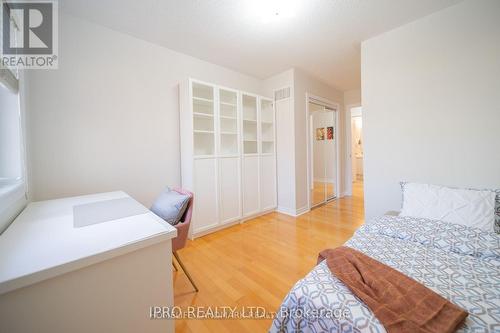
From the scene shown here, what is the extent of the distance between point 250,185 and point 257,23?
7.49ft

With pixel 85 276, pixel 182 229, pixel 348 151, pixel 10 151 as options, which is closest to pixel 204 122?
pixel 182 229

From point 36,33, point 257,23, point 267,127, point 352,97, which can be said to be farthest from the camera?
point 352,97

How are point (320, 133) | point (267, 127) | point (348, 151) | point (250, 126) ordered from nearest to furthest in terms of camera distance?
1. point (250, 126)
2. point (267, 127)
3. point (320, 133)
4. point (348, 151)

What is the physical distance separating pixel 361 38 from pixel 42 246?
3.49m

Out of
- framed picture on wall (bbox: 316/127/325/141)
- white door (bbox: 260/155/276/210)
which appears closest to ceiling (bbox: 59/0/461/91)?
framed picture on wall (bbox: 316/127/325/141)

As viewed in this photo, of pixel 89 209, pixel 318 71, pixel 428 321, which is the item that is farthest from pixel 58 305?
pixel 318 71

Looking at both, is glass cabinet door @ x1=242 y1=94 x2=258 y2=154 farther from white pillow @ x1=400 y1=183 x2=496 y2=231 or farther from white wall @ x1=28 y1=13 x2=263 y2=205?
white pillow @ x1=400 y1=183 x2=496 y2=231

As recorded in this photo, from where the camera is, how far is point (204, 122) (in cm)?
310

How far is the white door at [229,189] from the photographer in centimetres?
298

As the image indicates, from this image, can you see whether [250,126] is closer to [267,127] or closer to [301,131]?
[267,127]

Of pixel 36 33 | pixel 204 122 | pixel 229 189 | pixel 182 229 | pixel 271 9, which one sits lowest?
pixel 182 229

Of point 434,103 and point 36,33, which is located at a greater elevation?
point 36,33

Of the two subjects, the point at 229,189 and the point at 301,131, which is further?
the point at 301,131

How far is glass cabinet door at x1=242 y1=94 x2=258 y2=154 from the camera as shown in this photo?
11.6 feet
